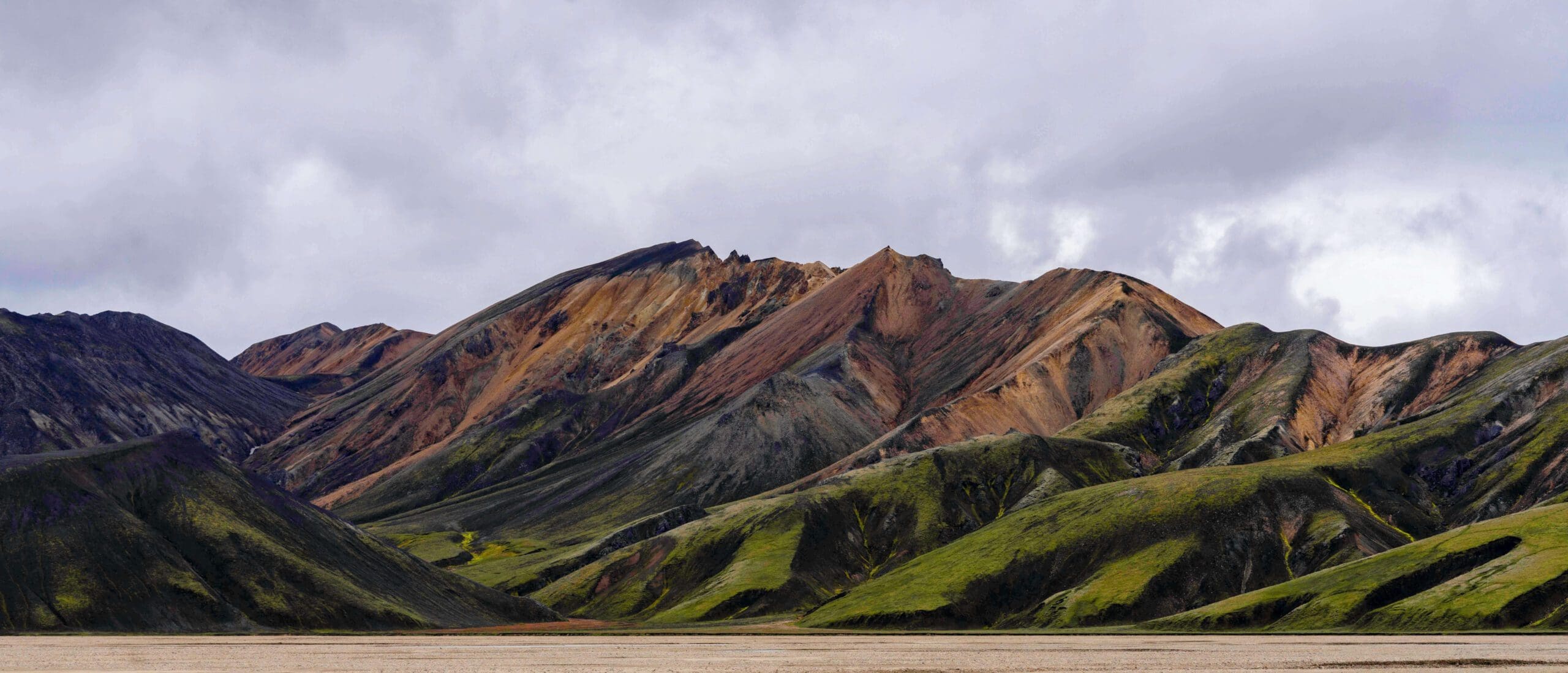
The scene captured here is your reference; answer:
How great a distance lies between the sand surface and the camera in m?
77.9

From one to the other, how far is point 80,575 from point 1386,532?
184m

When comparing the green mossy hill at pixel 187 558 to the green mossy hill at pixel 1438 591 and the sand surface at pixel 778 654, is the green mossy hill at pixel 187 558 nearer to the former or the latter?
the sand surface at pixel 778 654

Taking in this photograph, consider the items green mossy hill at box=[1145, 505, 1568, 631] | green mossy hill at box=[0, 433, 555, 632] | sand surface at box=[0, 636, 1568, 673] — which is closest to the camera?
sand surface at box=[0, 636, 1568, 673]

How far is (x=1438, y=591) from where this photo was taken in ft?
450

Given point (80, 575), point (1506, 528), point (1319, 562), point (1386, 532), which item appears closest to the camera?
point (80, 575)

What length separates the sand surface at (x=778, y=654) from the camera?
77938 millimetres

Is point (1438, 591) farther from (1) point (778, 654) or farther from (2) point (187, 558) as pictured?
(2) point (187, 558)

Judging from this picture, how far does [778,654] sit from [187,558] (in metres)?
92.1

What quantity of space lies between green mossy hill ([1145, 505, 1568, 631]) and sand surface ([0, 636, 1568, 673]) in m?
14.4

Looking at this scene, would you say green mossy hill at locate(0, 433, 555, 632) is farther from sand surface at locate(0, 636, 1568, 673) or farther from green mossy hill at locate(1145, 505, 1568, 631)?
green mossy hill at locate(1145, 505, 1568, 631)

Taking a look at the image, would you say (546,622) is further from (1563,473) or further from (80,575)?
(1563,473)

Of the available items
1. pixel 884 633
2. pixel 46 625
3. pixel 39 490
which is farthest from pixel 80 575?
pixel 884 633

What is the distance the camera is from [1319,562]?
185 metres

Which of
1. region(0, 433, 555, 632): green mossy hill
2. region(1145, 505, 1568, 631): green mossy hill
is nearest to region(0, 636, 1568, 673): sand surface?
region(0, 433, 555, 632): green mossy hill
